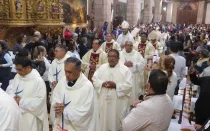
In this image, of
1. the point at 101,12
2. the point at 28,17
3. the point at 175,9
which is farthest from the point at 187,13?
the point at 28,17

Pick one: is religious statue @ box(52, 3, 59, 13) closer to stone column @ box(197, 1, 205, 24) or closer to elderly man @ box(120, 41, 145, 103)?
elderly man @ box(120, 41, 145, 103)

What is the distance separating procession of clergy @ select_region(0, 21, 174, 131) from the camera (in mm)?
2336

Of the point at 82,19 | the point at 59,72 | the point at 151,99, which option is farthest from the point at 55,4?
the point at 82,19

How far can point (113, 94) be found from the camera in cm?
468

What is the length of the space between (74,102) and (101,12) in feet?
41.7

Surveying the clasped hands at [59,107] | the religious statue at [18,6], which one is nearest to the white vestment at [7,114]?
the clasped hands at [59,107]

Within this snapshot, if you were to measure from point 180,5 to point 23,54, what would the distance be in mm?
40699

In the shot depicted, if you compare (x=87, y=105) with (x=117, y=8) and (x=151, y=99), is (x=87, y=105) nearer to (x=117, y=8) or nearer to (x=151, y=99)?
(x=151, y=99)

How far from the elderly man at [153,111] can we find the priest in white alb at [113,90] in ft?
7.06

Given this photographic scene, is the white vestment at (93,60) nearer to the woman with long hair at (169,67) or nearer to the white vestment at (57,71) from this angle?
the white vestment at (57,71)

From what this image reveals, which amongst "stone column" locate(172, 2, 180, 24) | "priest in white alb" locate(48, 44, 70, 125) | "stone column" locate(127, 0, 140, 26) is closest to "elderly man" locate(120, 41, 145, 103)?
"priest in white alb" locate(48, 44, 70, 125)

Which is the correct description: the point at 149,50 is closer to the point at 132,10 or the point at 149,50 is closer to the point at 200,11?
the point at 132,10

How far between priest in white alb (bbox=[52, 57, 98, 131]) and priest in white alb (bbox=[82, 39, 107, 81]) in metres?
2.93

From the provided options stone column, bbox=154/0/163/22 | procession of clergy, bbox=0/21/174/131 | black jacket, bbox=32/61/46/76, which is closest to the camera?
procession of clergy, bbox=0/21/174/131
